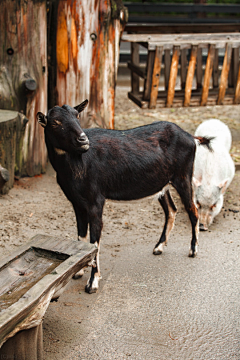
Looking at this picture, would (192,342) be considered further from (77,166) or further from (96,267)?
(77,166)

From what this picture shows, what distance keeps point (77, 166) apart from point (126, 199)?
712 mm

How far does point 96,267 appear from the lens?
4176mm

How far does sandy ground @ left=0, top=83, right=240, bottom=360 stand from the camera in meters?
3.58

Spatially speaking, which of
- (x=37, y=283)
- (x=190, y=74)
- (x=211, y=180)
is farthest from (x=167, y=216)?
(x=190, y=74)

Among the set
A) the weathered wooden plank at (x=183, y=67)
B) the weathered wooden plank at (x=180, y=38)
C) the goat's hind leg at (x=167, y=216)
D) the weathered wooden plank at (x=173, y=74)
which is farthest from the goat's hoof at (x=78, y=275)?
the weathered wooden plank at (x=183, y=67)

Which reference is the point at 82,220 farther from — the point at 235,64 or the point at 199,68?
the point at 235,64

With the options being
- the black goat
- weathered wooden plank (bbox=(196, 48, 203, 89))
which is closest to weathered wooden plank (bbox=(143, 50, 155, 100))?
weathered wooden plank (bbox=(196, 48, 203, 89))

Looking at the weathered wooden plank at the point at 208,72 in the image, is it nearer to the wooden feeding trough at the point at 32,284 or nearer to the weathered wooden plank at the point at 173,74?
the weathered wooden plank at the point at 173,74

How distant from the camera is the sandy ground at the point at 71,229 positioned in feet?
11.7

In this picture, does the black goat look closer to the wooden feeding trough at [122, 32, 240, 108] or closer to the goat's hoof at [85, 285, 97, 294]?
the goat's hoof at [85, 285, 97, 294]

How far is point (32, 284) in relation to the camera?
327cm

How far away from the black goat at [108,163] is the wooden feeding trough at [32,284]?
523 millimetres

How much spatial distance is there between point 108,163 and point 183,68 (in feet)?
14.0

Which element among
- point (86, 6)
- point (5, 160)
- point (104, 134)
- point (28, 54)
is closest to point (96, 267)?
point (104, 134)
